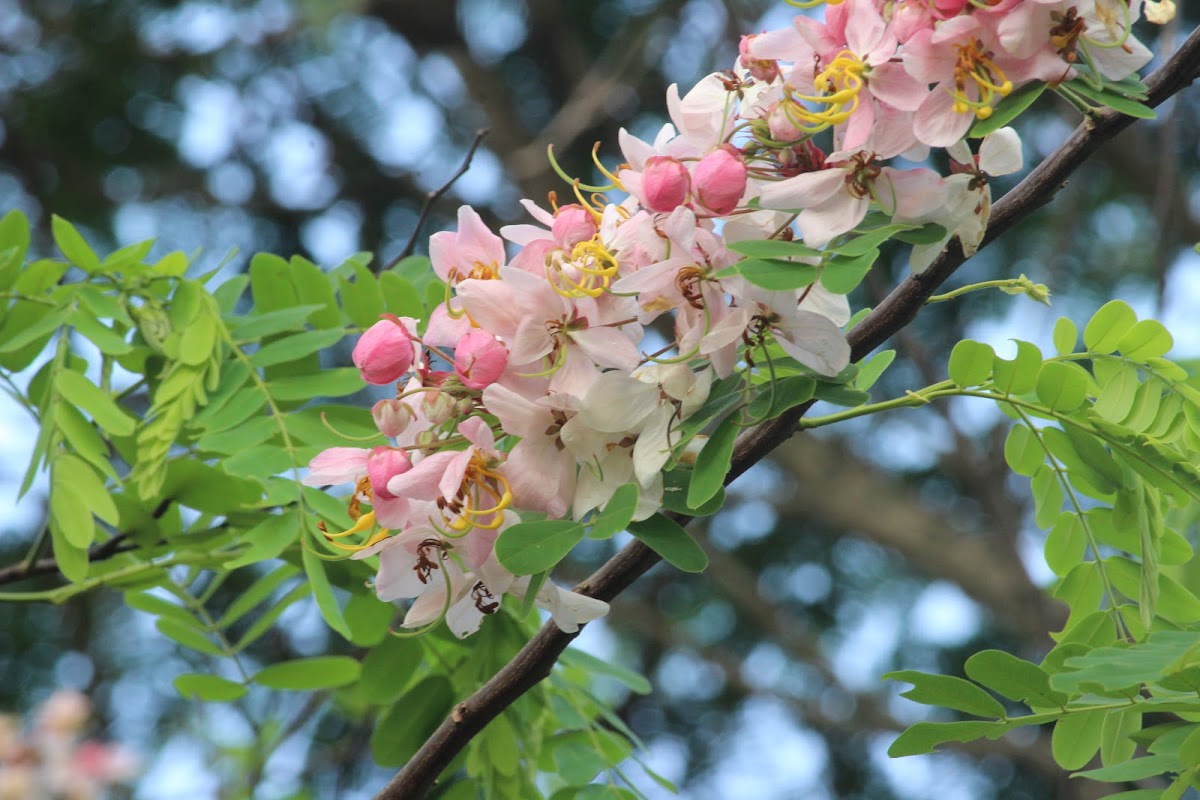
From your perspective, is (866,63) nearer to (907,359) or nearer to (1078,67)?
(1078,67)

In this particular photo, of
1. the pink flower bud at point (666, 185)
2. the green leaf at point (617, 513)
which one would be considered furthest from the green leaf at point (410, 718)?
the pink flower bud at point (666, 185)

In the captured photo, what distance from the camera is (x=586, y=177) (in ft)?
11.9

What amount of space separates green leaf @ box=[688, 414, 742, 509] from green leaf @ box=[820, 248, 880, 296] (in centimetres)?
9

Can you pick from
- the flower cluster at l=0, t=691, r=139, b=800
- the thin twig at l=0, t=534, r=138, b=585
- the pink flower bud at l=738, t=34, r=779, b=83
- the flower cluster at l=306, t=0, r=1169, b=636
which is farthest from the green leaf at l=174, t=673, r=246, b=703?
the flower cluster at l=0, t=691, r=139, b=800

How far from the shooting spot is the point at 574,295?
648mm

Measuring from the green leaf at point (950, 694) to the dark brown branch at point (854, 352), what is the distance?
17 cm

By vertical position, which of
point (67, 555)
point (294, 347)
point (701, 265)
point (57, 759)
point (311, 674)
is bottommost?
point (57, 759)

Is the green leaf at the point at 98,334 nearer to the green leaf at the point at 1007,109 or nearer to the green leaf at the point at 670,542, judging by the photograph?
the green leaf at the point at 670,542

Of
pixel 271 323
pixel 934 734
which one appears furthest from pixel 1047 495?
pixel 271 323

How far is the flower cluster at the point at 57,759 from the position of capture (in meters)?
2.71

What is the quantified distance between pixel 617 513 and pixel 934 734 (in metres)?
0.26

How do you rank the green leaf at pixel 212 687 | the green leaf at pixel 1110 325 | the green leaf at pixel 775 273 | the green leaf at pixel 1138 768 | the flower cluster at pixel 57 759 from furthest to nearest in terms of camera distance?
the flower cluster at pixel 57 759 < the green leaf at pixel 212 687 < the green leaf at pixel 1110 325 < the green leaf at pixel 1138 768 < the green leaf at pixel 775 273

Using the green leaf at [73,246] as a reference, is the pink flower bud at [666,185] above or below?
above

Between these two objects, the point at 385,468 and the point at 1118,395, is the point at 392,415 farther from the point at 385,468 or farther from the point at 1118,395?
the point at 1118,395
